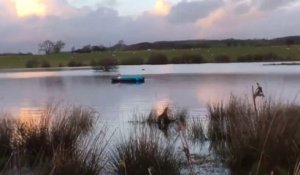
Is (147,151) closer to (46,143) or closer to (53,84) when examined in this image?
(46,143)

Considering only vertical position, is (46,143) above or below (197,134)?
above

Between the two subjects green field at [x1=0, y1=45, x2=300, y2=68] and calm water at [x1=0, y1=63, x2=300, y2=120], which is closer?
calm water at [x1=0, y1=63, x2=300, y2=120]

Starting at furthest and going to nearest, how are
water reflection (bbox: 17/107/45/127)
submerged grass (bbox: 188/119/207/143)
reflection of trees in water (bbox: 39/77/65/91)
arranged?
reflection of trees in water (bbox: 39/77/65/91) → submerged grass (bbox: 188/119/207/143) → water reflection (bbox: 17/107/45/127)

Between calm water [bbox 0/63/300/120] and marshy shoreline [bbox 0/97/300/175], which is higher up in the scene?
marshy shoreline [bbox 0/97/300/175]

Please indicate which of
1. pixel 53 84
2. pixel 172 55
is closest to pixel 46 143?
pixel 53 84

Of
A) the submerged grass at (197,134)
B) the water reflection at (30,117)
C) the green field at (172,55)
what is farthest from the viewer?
the green field at (172,55)

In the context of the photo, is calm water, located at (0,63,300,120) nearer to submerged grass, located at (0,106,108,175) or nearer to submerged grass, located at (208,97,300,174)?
submerged grass, located at (208,97,300,174)

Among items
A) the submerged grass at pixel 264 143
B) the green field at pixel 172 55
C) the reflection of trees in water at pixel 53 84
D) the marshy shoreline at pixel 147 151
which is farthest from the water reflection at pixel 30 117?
the green field at pixel 172 55

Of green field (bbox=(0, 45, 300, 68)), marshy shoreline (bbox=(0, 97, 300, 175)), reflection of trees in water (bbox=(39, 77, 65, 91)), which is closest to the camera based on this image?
marshy shoreline (bbox=(0, 97, 300, 175))

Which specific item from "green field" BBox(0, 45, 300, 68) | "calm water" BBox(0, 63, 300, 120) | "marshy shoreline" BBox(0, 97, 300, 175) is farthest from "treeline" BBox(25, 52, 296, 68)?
"marshy shoreline" BBox(0, 97, 300, 175)

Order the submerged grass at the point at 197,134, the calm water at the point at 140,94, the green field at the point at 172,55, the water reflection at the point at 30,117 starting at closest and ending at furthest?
1. the water reflection at the point at 30,117
2. the submerged grass at the point at 197,134
3. the calm water at the point at 140,94
4. the green field at the point at 172,55

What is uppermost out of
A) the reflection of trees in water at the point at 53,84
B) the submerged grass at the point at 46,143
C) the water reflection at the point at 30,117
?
the submerged grass at the point at 46,143

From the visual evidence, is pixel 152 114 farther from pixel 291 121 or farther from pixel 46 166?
pixel 46 166

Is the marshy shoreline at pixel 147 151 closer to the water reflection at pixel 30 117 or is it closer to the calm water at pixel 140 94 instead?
the water reflection at pixel 30 117
